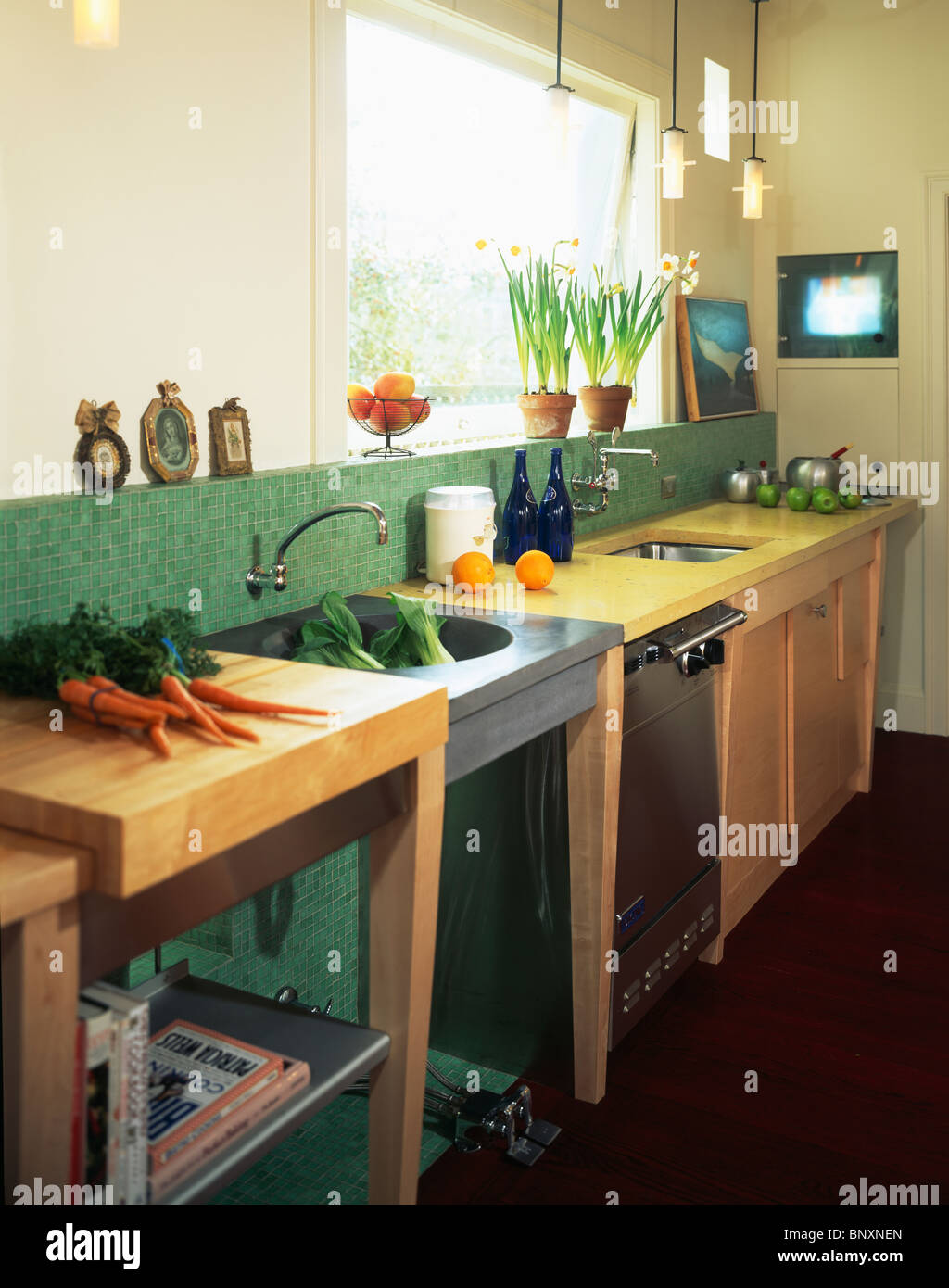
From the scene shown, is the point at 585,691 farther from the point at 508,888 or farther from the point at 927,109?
the point at 927,109

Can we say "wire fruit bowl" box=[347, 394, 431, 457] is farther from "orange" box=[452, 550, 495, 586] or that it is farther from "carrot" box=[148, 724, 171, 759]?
"carrot" box=[148, 724, 171, 759]

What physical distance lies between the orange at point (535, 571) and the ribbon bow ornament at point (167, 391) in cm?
87

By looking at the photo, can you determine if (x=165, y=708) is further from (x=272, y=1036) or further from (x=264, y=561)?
(x=264, y=561)

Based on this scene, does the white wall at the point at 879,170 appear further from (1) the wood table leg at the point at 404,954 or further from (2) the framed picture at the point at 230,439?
(1) the wood table leg at the point at 404,954

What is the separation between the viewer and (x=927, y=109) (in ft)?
15.0

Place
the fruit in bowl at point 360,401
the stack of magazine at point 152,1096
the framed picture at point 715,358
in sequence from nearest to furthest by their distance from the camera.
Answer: the stack of magazine at point 152,1096
the fruit in bowl at point 360,401
the framed picture at point 715,358

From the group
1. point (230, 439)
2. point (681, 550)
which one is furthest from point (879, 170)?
point (230, 439)

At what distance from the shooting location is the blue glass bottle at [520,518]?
3.06 metres

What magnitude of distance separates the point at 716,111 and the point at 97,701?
3992mm

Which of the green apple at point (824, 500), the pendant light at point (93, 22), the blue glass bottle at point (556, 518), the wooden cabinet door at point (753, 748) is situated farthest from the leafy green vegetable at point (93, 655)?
the green apple at point (824, 500)

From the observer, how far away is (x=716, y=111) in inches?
182

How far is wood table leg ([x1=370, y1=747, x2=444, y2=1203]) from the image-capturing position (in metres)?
1.76

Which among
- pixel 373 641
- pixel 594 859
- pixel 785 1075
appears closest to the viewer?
pixel 373 641
